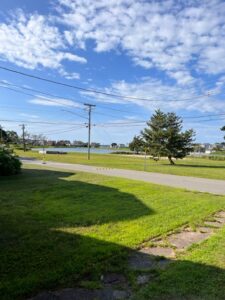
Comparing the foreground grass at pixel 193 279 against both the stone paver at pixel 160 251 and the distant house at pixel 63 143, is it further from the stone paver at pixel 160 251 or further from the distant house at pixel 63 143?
the distant house at pixel 63 143

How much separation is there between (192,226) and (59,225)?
259 cm

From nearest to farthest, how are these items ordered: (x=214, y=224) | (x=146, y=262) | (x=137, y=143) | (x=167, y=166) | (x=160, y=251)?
(x=146, y=262) → (x=160, y=251) → (x=214, y=224) → (x=167, y=166) → (x=137, y=143)

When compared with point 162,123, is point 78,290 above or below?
below

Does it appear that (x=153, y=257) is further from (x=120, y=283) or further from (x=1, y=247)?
(x=1, y=247)

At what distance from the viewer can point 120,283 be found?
11.1 ft

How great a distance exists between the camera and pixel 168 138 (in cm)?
2872

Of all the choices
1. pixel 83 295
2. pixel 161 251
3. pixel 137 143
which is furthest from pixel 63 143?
pixel 83 295

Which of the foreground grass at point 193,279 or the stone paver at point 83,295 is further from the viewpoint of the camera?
the foreground grass at point 193,279

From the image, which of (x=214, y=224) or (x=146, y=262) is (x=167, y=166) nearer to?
(x=214, y=224)

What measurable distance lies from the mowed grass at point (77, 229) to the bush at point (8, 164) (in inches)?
139

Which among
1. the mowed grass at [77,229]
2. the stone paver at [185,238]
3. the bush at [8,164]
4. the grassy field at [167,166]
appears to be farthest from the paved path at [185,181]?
the stone paver at [185,238]

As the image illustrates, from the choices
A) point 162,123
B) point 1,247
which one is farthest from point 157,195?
point 162,123

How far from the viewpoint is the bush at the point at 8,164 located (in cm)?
1320

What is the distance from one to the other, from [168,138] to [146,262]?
25.3 metres
